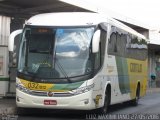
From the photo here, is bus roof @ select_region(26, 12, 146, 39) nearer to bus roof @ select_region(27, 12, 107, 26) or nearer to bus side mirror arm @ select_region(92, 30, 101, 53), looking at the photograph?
bus roof @ select_region(27, 12, 107, 26)

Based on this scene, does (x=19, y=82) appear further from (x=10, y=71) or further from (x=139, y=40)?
(x=139, y=40)

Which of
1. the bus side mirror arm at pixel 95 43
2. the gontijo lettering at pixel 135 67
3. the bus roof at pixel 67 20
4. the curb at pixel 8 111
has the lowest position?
the curb at pixel 8 111

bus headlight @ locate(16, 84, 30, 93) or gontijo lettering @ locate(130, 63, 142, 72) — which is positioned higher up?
gontijo lettering @ locate(130, 63, 142, 72)

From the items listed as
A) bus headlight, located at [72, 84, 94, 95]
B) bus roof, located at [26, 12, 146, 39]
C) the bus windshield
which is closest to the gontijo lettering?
bus roof, located at [26, 12, 146, 39]

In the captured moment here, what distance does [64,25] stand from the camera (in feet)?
51.5

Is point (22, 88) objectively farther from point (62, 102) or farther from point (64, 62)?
point (64, 62)

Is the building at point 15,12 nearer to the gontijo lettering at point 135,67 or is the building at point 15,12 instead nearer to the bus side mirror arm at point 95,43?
the gontijo lettering at point 135,67

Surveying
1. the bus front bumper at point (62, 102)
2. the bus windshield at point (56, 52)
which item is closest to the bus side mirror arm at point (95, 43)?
the bus windshield at point (56, 52)

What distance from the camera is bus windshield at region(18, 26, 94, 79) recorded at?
15164mm

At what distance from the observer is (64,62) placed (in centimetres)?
1520

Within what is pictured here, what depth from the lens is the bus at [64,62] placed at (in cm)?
1502

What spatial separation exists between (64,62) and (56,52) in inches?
17.3

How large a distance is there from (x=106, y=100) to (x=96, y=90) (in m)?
1.62

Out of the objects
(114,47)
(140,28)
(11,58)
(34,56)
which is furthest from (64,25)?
(140,28)
